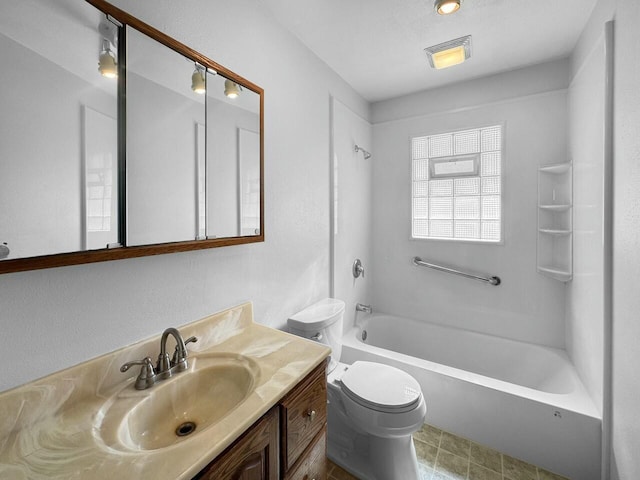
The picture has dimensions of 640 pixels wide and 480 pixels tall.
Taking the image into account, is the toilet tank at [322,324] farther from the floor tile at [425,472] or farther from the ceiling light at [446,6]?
the ceiling light at [446,6]

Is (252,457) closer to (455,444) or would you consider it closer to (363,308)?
(455,444)

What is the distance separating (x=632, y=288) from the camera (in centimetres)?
114

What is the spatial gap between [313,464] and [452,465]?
1.03m

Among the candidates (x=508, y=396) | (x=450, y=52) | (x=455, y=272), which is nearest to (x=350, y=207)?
(x=455, y=272)

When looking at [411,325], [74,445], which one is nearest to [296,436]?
[74,445]

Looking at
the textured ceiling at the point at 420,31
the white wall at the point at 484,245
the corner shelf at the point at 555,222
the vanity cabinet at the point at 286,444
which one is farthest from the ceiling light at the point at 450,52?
the vanity cabinet at the point at 286,444

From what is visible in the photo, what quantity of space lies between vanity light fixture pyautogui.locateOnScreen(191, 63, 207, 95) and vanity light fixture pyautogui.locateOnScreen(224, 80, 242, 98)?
0.37 ft

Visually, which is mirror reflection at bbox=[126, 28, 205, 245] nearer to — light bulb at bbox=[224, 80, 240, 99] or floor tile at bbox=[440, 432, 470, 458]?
light bulb at bbox=[224, 80, 240, 99]

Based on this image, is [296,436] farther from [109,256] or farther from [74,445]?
[109,256]

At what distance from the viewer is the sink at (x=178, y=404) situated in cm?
79

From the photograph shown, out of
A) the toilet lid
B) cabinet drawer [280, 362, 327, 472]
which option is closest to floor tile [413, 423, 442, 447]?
the toilet lid

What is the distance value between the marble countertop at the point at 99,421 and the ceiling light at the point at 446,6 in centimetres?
180

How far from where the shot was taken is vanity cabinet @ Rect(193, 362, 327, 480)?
74cm

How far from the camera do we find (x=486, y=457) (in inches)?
66.0
